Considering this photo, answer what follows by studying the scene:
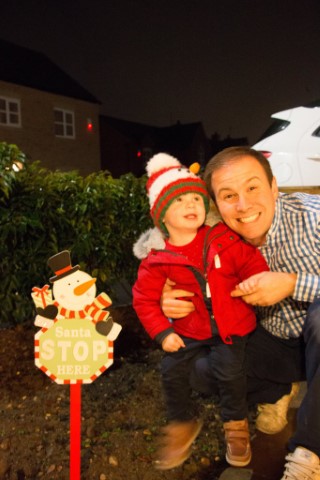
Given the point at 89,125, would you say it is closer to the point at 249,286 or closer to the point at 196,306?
the point at 196,306

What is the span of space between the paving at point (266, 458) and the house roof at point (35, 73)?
21229mm

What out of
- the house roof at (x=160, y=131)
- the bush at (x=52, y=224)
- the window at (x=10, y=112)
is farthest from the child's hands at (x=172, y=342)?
the house roof at (x=160, y=131)

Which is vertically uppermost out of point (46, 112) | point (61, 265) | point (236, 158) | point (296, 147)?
point (46, 112)

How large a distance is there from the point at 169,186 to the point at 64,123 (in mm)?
22377

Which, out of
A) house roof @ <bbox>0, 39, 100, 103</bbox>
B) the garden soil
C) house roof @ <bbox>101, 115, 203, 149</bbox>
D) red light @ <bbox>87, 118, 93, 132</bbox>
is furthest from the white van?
house roof @ <bbox>101, 115, 203, 149</bbox>

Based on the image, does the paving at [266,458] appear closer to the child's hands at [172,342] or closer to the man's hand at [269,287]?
the child's hands at [172,342]

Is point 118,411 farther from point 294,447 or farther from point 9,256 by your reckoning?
point 9,256

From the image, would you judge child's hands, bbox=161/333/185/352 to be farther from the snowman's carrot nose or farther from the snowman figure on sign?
the snowman's carrot nose

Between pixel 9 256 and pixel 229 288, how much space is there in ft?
7.32

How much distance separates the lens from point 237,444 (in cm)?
240

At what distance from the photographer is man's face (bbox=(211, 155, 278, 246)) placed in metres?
2.41

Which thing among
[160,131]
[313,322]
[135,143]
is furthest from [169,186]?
[160,131]

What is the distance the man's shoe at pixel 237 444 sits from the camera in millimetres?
2376

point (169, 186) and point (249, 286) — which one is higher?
point (169, 186)
